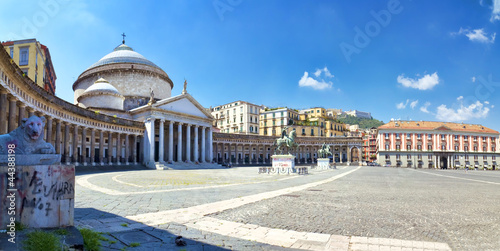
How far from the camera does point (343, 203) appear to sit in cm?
1099

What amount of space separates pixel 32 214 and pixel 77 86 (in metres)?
69.0

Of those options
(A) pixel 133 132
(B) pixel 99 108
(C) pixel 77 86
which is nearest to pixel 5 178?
(A) pixel 133 132

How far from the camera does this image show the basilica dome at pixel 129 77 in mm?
58781

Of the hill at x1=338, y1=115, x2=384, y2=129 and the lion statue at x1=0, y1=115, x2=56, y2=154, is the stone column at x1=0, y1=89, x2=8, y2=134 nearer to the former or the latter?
the lion statue at x1=0, y1=115, x2=56, y2=154

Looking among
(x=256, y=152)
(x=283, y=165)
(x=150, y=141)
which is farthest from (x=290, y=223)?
(x=256, y=152)

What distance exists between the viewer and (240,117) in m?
92.7

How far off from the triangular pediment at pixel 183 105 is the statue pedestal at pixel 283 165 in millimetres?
24652

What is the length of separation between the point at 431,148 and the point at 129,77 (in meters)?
82.0

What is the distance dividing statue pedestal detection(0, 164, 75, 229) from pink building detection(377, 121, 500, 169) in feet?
294

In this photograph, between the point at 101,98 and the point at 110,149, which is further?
the point at 101,98

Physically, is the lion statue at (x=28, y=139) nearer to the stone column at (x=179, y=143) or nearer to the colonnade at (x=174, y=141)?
the colonnade at (x=174, y=141)

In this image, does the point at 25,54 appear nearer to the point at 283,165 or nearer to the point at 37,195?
the point at 283,165

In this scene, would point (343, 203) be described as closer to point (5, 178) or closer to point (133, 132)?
point (5, 178)

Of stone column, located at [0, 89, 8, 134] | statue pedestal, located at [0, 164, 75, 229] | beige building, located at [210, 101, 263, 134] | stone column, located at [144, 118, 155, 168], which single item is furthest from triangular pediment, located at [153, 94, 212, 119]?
A: statue pedestal, located at [0, 164, 75, 229]
